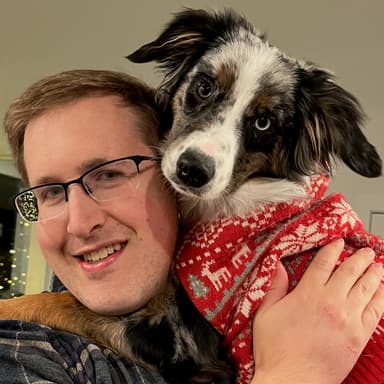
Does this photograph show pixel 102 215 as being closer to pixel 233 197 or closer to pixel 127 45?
pixel 233 197

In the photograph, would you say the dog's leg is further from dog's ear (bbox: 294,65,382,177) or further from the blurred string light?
the blurred string light

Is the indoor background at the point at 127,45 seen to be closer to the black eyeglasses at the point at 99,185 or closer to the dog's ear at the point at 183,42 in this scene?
the dog's ear at the point at 183,42

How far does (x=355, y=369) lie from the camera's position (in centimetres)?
114

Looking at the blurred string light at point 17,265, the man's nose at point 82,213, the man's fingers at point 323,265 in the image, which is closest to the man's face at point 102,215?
the man's nose at point 82,213

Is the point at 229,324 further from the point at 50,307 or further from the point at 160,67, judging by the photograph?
the point at 160,67

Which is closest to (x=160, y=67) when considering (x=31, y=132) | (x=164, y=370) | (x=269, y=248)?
(x=31, y=132)

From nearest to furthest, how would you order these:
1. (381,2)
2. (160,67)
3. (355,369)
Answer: (355,369), (160,67), (381,2)

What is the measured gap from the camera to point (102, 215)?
1.10 meters

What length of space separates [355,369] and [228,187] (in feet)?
1.49

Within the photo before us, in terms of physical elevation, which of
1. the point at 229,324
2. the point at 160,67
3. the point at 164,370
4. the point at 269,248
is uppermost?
the point at 160,67

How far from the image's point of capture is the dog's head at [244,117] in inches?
46.1

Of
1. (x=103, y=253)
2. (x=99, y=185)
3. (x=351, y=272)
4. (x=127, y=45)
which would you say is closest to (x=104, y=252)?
(x=103, y=253)

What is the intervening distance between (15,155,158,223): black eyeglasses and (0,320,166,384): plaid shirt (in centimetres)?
24

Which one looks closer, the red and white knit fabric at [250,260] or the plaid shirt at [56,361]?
the plaid shirt at [56,361]
